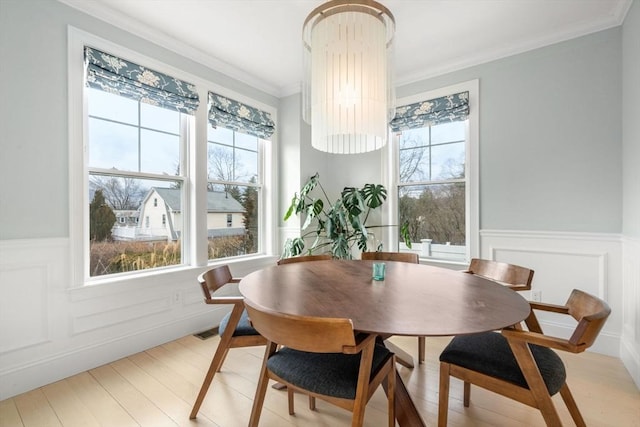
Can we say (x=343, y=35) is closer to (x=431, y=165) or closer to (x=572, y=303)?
(x=572, y=303)

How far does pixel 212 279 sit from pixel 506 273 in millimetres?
1841

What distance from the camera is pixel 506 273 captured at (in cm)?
196

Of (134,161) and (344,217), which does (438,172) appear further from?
(134,161)

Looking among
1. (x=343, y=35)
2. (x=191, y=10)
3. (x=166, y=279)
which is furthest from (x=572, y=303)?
(x=191, y=10)

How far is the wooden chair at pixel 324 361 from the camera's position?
3.29 feet

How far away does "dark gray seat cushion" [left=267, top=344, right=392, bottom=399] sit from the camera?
1.14 m

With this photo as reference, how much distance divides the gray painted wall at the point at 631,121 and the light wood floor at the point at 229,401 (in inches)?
41.4

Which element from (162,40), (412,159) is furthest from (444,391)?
(162,40)

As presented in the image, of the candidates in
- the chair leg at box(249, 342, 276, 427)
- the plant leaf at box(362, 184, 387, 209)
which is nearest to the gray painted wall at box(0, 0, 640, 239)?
the plant leaf at box(362, 184, 387, 209)

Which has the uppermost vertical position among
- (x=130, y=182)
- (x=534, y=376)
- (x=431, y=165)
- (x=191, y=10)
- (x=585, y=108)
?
(x=191, y=10)

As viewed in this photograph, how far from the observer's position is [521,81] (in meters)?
2.72

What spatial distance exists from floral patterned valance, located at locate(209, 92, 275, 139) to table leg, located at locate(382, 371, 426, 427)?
2.70 metres

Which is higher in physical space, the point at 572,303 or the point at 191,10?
the point at 191,10

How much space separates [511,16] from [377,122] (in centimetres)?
159
